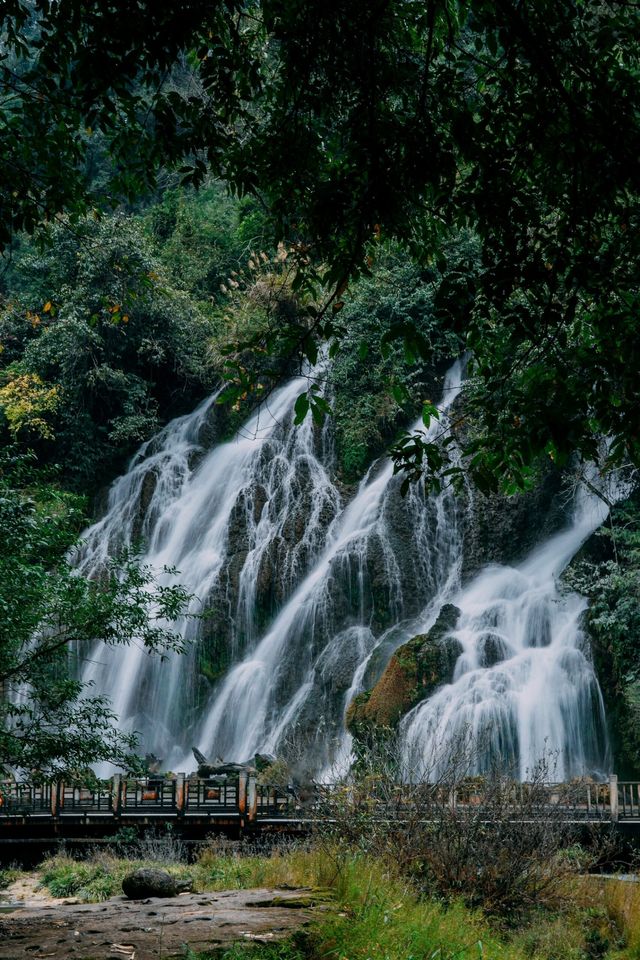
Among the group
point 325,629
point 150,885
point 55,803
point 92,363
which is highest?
point 92,363

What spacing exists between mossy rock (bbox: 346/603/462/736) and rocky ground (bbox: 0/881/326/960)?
418 inches

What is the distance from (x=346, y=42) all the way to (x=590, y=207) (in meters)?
2.03

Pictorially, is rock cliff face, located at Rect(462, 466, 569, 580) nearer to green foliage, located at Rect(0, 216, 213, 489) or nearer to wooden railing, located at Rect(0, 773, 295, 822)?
wooden railing, located at Rect(0, 773, 295, 822)

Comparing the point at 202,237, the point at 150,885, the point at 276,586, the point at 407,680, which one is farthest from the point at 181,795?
the point at 202,237

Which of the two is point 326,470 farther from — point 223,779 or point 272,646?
point 223,779

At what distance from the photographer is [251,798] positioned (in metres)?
16.8

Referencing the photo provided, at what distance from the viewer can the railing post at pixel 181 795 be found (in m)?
17.4

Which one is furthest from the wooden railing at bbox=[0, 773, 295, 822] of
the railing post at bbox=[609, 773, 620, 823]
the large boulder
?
the railing post at bbox=[609, 773, 620, 823]

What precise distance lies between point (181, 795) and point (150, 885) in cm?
635

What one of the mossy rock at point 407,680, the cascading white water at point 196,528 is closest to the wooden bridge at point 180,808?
the mossy rock at point 407,680

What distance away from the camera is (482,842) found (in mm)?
10836

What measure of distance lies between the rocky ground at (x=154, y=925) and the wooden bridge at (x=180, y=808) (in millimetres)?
6754

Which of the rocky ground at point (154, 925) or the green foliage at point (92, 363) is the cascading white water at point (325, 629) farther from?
the rocky ground at point (154, 925)

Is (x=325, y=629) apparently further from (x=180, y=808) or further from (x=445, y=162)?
(x=445, y=162)
